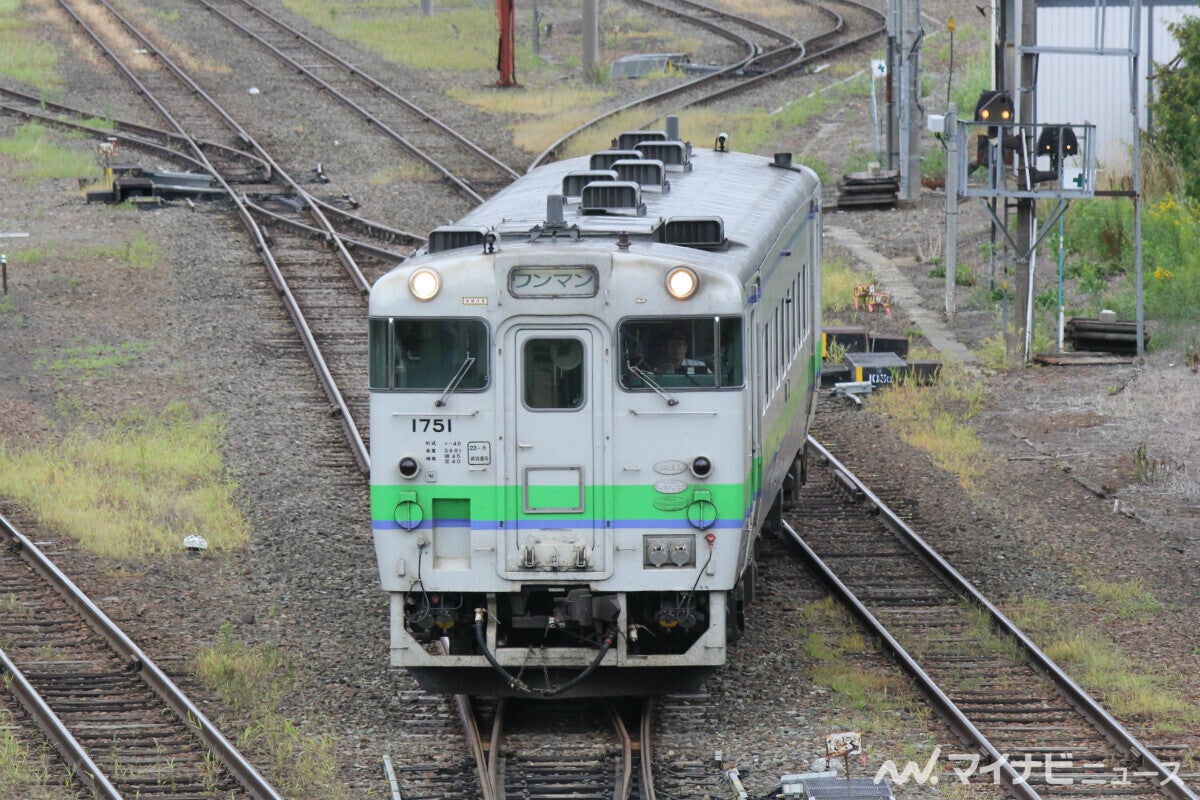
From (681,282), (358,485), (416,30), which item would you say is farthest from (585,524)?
(416,30)

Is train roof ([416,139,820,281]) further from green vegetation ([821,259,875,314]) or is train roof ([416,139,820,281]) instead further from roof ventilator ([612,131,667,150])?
green vegetation ([821,259,875,314])

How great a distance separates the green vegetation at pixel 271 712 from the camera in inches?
402

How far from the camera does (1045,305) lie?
23.8 metres

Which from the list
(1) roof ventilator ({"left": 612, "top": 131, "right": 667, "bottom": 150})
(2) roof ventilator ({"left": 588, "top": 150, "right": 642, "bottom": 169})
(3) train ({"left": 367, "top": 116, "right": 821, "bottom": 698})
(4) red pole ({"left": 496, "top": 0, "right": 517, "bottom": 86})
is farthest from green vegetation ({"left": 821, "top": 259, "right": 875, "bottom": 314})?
(4) red pole ({"left": 496, "top": 0, "right": 517, "bottom": 86})

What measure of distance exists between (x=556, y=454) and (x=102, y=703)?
11.3ft

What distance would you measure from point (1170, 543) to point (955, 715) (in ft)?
15.8

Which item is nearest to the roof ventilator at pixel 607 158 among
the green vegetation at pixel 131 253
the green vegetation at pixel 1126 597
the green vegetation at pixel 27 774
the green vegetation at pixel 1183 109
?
the green vegetation at pixel 1126 597

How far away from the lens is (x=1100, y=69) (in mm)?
28594

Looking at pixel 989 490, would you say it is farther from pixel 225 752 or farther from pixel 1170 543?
pixel 225 752

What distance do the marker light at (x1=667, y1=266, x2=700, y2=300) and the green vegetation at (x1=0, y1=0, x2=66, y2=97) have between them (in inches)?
1163

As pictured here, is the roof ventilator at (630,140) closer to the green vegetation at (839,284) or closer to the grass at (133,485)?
the grass at (133,485)

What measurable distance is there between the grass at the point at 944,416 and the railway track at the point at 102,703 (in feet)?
26.5

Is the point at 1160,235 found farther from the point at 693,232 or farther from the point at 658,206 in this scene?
the point at 693,232

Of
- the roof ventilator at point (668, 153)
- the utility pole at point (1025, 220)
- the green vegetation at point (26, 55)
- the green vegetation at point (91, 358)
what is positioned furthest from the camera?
the green vegetation at point (26, 55)
